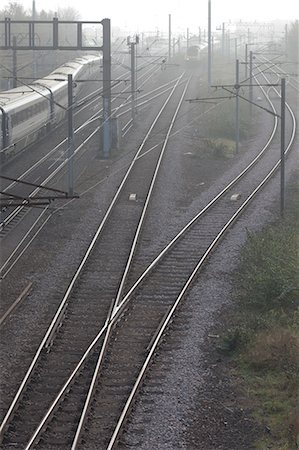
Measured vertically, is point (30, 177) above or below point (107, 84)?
below

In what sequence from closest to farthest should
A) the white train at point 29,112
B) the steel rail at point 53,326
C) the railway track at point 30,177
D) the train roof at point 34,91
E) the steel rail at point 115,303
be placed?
1. the steel rail at point 115,303
2. the steel rail at point 53,326
3. the railway track at point 30,177
4. the white train at point 29,112
5. the train roof at point 34,91

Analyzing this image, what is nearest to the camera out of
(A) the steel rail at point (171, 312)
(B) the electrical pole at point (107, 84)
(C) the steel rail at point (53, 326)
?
A: (A) the steel rail at point (171, 312)

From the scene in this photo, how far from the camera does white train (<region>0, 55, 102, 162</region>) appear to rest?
26531 mm

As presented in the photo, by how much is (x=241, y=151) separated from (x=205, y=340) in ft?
67.0

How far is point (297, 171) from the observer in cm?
2859

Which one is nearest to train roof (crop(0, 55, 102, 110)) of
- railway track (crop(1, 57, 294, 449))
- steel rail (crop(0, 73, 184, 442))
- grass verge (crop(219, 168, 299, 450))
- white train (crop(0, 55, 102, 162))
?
white train (crop(0, 55, 102, 162))

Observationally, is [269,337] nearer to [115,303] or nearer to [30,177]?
[115,303]

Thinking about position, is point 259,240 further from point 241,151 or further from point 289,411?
point 241,151

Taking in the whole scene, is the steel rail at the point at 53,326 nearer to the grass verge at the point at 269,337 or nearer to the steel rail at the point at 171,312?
the steel rail at the point at 171,312

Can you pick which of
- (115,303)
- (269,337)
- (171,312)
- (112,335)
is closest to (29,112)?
(115,303)

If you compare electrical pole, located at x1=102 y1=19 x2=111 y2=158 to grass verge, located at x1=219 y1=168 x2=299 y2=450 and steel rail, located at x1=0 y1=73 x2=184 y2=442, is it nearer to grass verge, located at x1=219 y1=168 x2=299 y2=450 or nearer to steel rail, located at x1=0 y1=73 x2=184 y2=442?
steel rail, located at x1=0 y1=73 x2=184 y2=442

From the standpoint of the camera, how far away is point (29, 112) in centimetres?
2986

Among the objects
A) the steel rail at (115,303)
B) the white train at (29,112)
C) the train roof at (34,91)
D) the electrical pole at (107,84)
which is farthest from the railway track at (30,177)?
the steel rail at (115,303)

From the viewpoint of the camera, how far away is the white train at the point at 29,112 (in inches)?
1045
